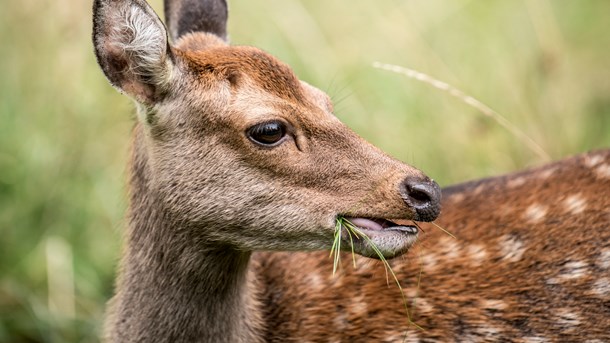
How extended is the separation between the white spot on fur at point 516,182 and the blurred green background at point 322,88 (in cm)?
160

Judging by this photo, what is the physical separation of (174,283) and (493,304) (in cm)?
132

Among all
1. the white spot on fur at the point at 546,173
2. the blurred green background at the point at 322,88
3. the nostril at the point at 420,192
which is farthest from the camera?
the blurred green background at the point at 322,88

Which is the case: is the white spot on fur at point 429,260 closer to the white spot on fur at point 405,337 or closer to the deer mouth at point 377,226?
the white spot on fur at point 405,337

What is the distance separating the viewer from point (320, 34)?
830 centimetres

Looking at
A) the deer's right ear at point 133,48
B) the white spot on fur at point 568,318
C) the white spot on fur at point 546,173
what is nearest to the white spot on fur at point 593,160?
the white spot on fur at point 546,173

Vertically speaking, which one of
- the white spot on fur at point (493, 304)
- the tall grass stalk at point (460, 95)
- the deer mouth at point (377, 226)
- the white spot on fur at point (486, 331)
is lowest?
the white spot on fur at point (486, 331)

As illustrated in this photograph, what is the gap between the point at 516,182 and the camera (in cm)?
495

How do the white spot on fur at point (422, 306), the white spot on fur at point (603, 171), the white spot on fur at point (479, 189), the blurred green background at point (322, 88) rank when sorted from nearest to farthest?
the white spot on fur at point (422, 306), the white spot on fur at point (603, 171), the white spot on fur at point (479, 189), the blurred green background at point (322, 88)

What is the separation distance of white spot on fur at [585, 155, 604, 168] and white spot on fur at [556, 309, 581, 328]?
74 centimetres

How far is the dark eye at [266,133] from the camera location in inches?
163

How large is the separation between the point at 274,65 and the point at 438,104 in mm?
3307

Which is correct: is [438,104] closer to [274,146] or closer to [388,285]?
[388,285]

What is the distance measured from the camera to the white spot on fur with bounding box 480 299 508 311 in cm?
453

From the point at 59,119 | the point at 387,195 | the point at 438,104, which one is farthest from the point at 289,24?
the point at 387,195
